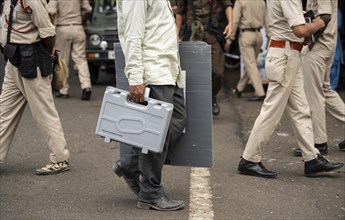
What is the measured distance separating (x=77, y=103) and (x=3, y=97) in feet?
15.2

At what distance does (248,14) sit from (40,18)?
5.31 metres

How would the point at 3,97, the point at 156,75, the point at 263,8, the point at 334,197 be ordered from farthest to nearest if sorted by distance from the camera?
the point at 263,8 → the point at 3,97 → the point at 334,197 → the point at 156,75

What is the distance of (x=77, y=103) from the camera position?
1175cm

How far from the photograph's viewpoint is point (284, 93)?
6938 mm

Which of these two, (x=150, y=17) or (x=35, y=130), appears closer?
(x=150, y=17)

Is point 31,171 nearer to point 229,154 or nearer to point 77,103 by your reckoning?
point 229,154

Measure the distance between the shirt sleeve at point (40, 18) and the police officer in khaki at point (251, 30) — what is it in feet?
16.4

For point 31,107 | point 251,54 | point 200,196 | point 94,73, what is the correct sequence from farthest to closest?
1. point 94,73
2. point 251,54
3. point 31,107
4. point 200,196

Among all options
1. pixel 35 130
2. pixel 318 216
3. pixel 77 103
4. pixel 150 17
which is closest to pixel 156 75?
pixel 150 17

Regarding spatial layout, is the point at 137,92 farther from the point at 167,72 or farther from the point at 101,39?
the point at 101,39

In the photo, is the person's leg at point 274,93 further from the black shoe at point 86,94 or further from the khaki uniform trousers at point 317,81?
the black shoe at point 86,94

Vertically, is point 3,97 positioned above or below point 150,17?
below

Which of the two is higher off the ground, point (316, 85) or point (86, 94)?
point (316, 85)

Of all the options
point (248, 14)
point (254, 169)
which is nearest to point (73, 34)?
point (248, 14)
